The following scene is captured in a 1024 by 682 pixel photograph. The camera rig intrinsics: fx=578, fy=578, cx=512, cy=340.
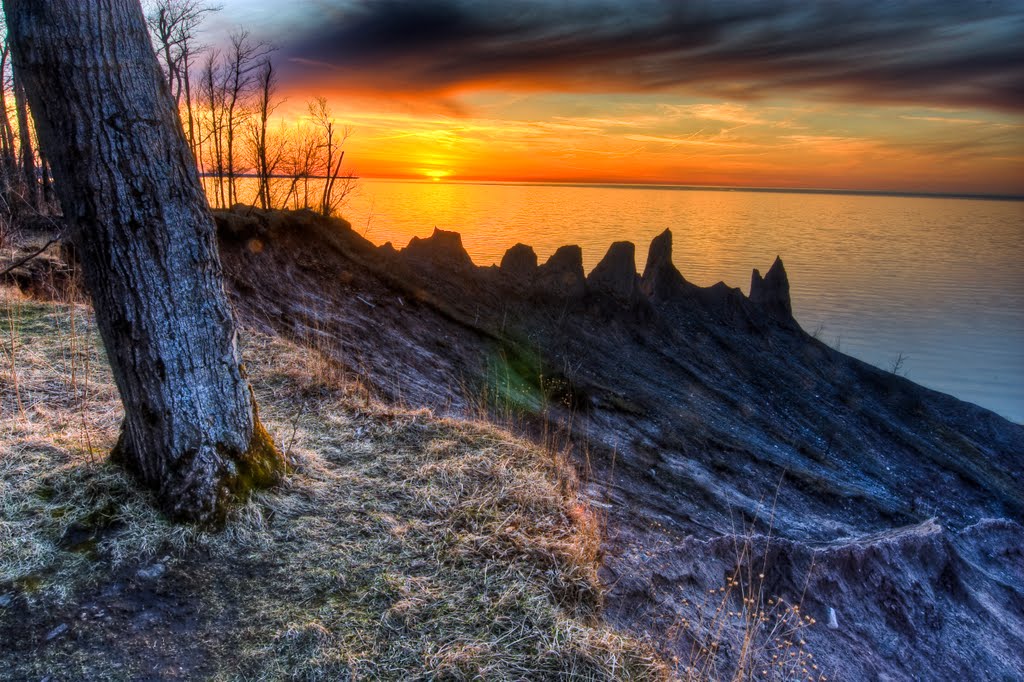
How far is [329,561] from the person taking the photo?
3.76 meters

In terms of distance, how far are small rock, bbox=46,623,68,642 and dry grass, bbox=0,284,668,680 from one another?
54mm

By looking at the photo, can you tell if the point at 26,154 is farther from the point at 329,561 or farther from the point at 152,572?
the point at 329,561

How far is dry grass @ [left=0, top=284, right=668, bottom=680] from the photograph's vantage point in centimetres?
303

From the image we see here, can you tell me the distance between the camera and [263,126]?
2759 cm

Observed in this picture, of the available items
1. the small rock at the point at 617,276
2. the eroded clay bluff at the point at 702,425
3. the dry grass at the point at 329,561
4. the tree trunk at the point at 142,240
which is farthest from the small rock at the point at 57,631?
the small rock at the point at 617,276

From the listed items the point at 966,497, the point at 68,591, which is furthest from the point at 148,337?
the point at 966,497

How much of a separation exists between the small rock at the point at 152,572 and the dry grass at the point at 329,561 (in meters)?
0.06

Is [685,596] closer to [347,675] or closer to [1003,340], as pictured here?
[347,675]

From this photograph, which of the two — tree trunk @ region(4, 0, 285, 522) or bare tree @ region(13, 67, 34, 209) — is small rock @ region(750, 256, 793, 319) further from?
bare tree @ region(13, 67, 34, 209)

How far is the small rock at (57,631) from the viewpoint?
3.00 metres

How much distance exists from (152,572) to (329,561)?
102 centimetres

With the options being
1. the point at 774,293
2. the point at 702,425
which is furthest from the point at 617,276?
the point at 774,293

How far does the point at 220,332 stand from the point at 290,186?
25.6 meters

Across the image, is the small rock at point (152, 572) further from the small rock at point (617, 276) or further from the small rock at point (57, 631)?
the small rock at point (617, 276)
